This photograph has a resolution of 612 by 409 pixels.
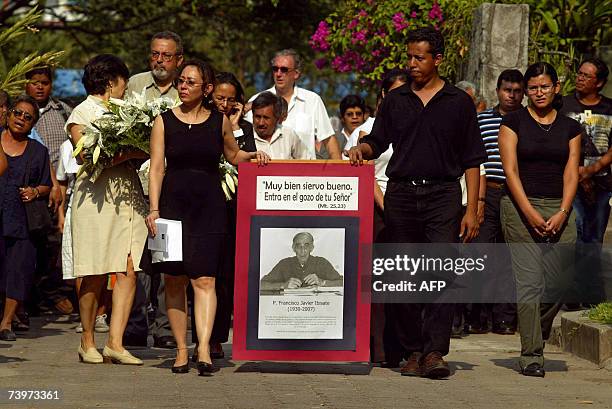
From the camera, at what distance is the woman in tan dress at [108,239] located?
980 cm

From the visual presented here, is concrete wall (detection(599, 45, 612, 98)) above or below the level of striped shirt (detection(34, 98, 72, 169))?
above

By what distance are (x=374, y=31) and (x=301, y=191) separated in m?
7.53

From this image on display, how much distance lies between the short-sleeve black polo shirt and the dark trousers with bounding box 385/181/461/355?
104 millimetres

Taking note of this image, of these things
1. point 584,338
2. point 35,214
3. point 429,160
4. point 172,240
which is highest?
point 429,160

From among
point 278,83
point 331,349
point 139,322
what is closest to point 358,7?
point 278,83

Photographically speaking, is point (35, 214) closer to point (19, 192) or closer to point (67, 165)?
point (19, 192)

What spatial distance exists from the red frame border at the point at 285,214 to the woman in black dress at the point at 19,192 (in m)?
3.29

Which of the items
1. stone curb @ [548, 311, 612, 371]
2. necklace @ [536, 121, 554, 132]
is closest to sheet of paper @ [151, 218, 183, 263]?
necklace @ [536, 121, 554, 132]

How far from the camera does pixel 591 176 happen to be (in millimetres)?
12516

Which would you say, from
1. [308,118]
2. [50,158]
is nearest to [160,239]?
[308,118]

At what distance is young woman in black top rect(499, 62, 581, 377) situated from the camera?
9.52 meters

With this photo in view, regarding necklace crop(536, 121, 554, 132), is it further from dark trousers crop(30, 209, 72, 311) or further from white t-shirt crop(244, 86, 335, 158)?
dark trousers crop(30, 209, 72, 311)

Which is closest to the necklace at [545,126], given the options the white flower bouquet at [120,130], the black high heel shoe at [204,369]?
the white flower bouquet at [120,130]

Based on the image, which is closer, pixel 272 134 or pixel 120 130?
pixel 120 130
